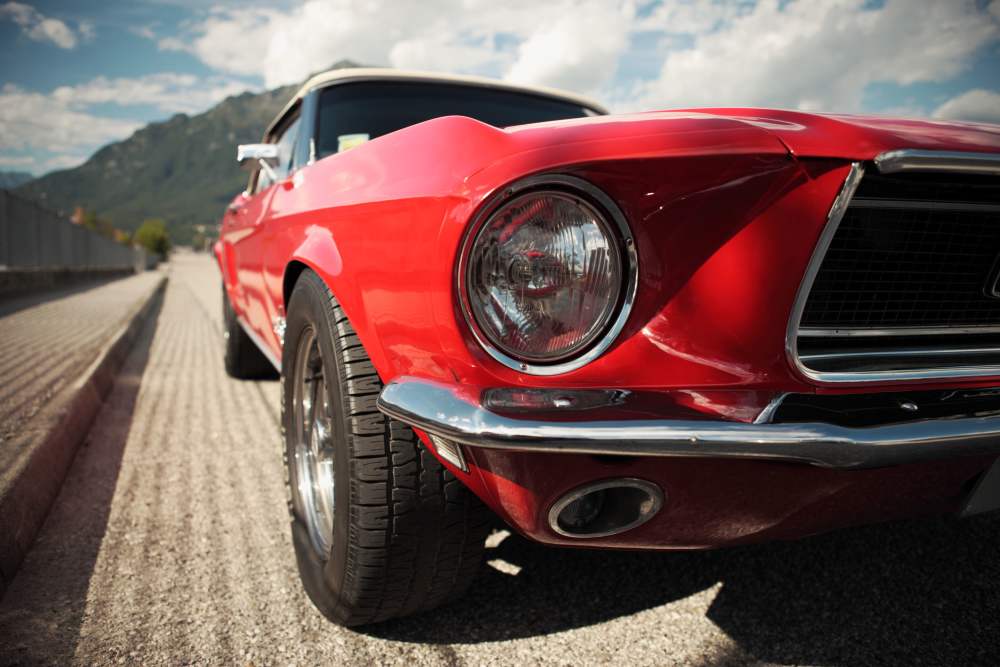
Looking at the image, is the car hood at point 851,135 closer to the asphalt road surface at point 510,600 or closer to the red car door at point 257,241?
the asphalt road surface at point 510,600

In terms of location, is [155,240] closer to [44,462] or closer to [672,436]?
[44,462]

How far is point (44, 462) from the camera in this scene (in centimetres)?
230

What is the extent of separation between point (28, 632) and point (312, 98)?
6.72 feet

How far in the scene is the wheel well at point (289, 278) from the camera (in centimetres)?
199

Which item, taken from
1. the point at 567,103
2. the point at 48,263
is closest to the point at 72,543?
the point at 567,103

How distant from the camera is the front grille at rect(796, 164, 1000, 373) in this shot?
1259mm

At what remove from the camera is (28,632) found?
4.97ft

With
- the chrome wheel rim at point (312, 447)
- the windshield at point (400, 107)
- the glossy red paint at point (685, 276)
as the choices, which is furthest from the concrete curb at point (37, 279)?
the glossy red paint at point (685, 276)

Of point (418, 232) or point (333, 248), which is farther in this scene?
point (333, 248)

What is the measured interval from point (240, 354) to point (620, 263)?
371cm

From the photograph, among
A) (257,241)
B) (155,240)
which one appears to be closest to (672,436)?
(257,241)

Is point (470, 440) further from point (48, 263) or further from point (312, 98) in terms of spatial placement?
point (48, 263)

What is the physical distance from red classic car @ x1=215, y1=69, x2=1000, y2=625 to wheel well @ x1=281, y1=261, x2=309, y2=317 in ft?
1.89

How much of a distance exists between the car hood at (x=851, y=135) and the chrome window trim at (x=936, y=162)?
26mm
